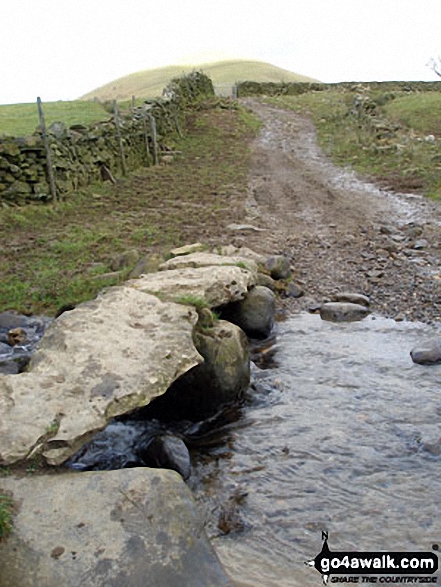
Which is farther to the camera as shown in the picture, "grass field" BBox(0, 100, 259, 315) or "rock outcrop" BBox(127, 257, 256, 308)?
"grass field" BBox(0, 100, 259, 315)

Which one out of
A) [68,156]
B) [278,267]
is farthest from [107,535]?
[68,156]

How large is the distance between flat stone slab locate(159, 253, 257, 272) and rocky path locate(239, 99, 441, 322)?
0.97 meters

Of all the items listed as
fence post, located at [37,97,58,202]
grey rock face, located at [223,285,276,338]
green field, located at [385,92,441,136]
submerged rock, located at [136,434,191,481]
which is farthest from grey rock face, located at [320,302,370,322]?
green field, located at [385,92,441,136]

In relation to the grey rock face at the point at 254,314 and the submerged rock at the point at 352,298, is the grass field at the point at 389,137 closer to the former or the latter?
the submerged rock at the point at 352,298

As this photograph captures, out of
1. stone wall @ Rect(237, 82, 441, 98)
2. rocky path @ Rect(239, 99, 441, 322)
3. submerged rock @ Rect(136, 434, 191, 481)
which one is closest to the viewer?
submerged rock @ Rect(136, 434, 191, 481)

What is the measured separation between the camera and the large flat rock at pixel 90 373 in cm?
406

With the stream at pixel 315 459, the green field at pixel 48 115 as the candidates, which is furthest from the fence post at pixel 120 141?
the stream at pixel 315 459

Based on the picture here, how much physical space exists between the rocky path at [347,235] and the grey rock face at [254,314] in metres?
0.95

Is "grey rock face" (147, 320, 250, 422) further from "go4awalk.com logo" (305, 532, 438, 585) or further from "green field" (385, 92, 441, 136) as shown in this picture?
"green field" (385, 92, 441, 136)

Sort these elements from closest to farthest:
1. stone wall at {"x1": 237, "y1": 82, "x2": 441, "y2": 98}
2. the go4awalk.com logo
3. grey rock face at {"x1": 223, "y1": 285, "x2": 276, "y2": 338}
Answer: the go4awalk.com logo → grey rock face at {"x1": 223, "y1": 285, "x2": 276, "y2": 338} → stone wall at {"x1": 237, "y1": 82, "x2": 441, "y2": 98}

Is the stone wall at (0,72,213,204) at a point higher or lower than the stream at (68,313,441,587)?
higher

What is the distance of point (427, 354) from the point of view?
631 cm

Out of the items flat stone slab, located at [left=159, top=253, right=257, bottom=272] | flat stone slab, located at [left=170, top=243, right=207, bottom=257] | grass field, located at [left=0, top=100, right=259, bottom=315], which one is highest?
flat stone slab, located at [left=159, top=253, right=257, bottom=272]

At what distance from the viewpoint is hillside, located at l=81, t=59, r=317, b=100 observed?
56.7m
